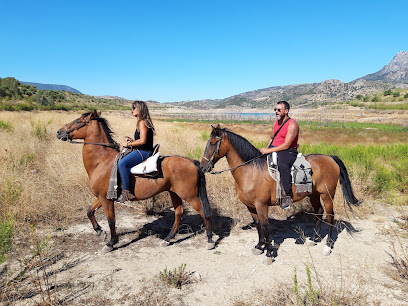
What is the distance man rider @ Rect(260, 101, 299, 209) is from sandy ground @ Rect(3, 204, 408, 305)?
44.6 inches

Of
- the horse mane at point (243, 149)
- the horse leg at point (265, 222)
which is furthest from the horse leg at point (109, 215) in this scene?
the horse leg at point (265, 222)

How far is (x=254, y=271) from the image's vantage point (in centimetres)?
384

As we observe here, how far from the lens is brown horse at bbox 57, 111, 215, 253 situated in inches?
175

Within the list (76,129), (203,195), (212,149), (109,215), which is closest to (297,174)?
(212,149)

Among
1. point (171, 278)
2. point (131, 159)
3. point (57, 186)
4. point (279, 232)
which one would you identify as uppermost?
point (131, 159)

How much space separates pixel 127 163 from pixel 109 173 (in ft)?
1.40

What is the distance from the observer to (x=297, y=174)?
13.5 ft

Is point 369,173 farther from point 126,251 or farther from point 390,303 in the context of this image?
point 126,251

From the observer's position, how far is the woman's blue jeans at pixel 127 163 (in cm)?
424

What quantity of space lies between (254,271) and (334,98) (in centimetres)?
10863

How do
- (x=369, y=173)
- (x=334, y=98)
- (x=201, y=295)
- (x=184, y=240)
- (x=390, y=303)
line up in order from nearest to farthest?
(x=390, y=303), (x=201, y=295), (x=184, y=240), (x=369, y=173), (x=334, y=98)

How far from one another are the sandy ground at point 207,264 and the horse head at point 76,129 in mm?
2015

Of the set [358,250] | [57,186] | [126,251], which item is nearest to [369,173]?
[358,250]

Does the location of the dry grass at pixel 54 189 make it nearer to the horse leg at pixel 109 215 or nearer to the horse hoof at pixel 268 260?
the horse leg at pixel 109 215
